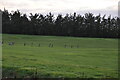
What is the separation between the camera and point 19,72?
25.9 m

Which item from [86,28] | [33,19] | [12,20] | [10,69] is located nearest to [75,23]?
[86,28]

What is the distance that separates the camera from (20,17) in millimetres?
149500

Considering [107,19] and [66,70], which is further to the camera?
[107,19]

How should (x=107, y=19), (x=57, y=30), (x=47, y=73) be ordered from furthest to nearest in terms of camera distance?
(x=107, y=19) < (x=57, y=30) < (x=47, y=73)

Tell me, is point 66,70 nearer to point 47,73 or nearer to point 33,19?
point 47,73

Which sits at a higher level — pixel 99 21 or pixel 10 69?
pixel 99 21

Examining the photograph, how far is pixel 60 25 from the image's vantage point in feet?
480

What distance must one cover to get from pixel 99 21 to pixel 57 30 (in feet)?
87.5

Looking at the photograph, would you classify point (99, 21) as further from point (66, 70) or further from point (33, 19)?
point (66, 70)

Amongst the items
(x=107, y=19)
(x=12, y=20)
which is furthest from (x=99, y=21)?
(x=12, y=20)

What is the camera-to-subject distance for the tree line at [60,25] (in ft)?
458

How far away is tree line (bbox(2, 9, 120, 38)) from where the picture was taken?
13950cm

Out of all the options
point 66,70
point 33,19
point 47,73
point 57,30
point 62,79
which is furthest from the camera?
point 33,19

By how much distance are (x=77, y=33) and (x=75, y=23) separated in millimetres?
9474
